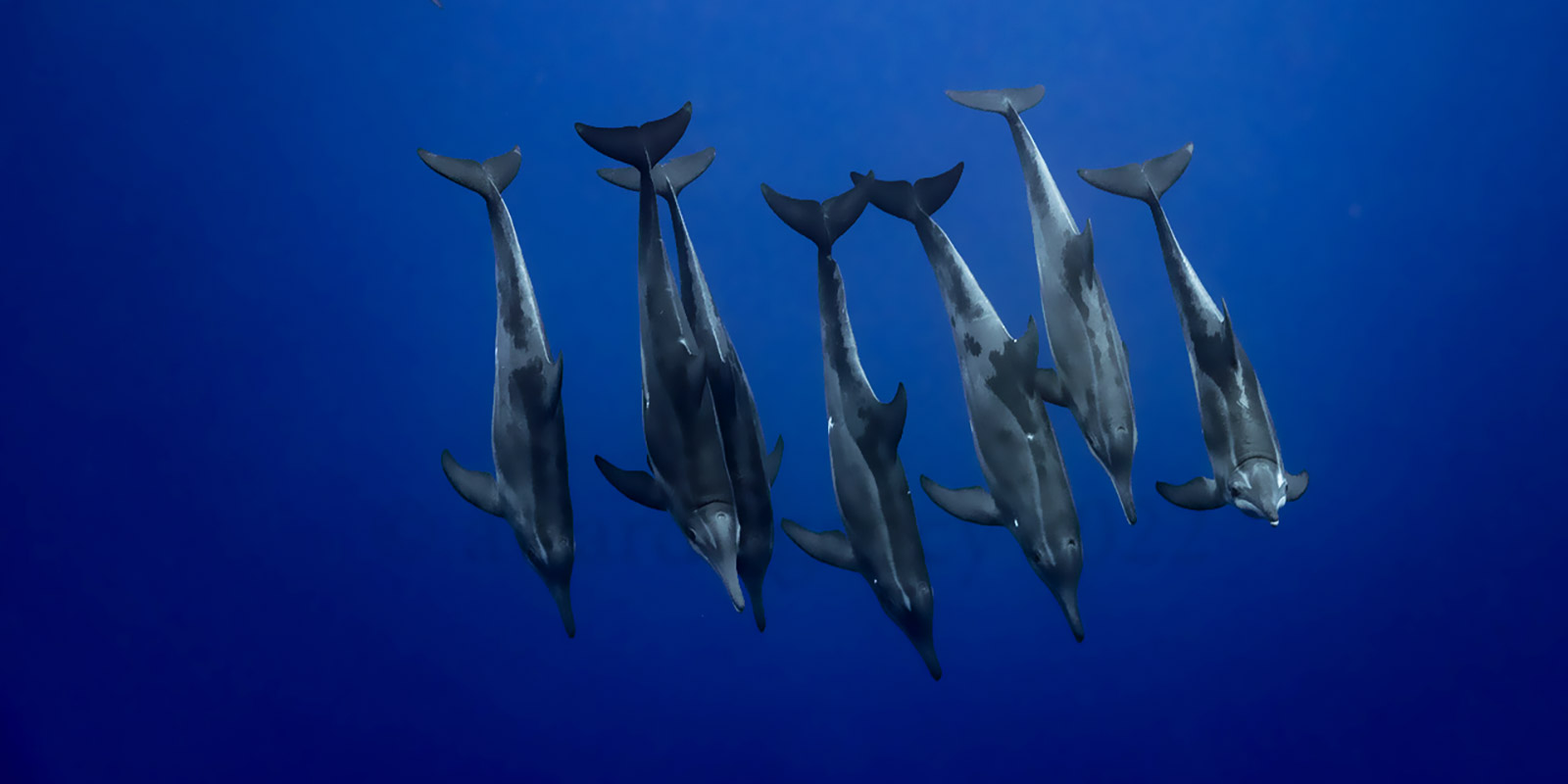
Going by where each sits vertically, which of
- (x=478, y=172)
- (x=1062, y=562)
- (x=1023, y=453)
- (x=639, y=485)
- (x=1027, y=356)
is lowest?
(x=1062, y=562)

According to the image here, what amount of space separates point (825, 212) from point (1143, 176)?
1507 millimetres

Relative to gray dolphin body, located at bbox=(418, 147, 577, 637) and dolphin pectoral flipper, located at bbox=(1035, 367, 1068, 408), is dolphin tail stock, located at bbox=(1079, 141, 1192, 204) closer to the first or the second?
dolphin pectoral flipper, located at bbox=(1035, 367, 1068, 408)

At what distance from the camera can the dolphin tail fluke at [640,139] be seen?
114 inches

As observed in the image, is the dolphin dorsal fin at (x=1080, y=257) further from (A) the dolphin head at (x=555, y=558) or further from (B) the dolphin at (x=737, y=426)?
(A) the dolphin head at (x=555, y=558)

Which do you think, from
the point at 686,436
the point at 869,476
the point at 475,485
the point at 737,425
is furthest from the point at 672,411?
the point at 475,485

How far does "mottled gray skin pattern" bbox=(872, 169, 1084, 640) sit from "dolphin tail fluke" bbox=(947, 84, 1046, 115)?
4.13ft

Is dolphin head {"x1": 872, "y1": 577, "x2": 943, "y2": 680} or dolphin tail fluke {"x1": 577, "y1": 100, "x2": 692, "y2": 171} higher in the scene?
dolphin tail fluke {"x1": 577, "y1": 100, "x2": 692, "y2": 171}

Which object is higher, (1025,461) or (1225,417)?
(1225,417)

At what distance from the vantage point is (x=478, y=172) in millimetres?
3438

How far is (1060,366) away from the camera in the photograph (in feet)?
11.0

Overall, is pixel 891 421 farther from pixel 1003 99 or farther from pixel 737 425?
pixel 1003 99

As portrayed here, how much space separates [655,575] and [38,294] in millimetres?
4226

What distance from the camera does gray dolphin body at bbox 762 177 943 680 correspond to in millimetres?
2967

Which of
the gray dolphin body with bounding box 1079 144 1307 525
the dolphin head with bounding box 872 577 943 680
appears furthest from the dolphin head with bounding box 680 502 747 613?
the gray dolphin body with bounding box 1079 144 1307 525
